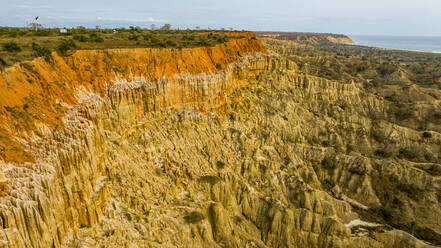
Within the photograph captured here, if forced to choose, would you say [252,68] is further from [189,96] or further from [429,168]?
[429,168]

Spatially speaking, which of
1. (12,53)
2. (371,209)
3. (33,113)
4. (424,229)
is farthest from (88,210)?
(424,229)

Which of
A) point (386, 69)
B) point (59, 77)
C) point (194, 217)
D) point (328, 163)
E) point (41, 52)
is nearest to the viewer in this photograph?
point (59, 77)

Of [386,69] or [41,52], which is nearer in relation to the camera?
[41,52]

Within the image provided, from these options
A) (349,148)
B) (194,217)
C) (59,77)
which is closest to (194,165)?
(194,217)

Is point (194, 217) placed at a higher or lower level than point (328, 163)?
lower

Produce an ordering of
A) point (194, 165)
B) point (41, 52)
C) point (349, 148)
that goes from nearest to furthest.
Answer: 1. point (41, 52)
2. point (194, 165)
3. point (349, 148)

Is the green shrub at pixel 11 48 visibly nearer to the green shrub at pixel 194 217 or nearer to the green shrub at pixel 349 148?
the green shrub at pixel 194 217

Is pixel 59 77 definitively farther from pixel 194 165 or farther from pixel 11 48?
pixel 194 165
